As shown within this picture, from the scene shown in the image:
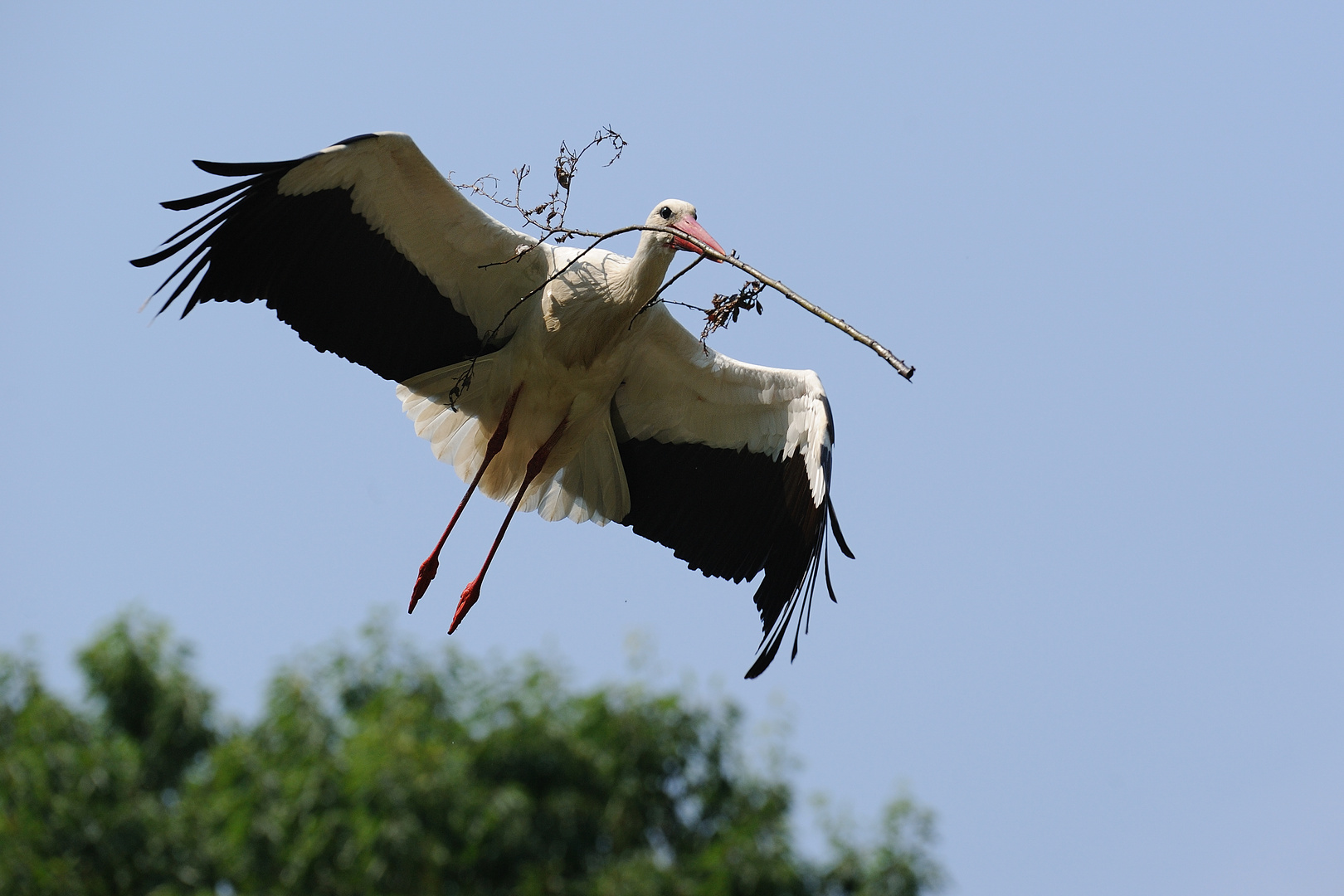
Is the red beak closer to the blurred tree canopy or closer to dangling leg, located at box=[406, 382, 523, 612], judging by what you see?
dangling leg, located at box=[406, 382, 523, 612]

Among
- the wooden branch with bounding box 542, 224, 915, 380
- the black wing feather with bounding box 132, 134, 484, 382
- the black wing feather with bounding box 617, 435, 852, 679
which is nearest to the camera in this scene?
the wooden branch with bounding box 542, 224, 915, 380

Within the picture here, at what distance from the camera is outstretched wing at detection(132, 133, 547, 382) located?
23.0 ft

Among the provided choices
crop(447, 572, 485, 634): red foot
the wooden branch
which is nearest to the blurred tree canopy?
crop(447, 572, 485, 634): red foot

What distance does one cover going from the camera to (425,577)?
784 cm

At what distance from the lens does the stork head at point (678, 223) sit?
6.87 meters

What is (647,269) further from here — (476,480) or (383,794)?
(383,794)

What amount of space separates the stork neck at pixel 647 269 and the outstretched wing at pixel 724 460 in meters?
0.40

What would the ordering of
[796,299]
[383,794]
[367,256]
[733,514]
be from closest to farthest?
[796,299] < [367,256] < [733,514] < [383,794]

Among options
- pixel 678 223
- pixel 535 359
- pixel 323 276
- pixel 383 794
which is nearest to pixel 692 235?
pixel 678 223

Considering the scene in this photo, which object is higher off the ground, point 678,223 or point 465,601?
point 678,223

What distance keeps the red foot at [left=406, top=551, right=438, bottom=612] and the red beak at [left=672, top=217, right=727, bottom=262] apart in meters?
2.21

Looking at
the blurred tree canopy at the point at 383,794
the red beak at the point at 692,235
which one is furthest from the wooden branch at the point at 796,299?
the blurred tree canopy at the point at 383,794

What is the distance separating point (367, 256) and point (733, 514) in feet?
7.90

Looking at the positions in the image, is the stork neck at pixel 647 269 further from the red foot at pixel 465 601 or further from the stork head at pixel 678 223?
the red foot at pixel 465 601
